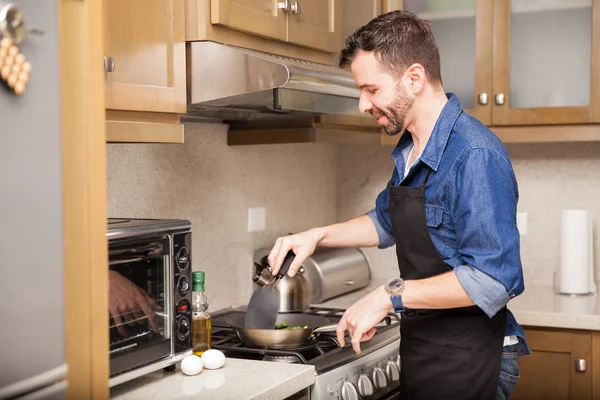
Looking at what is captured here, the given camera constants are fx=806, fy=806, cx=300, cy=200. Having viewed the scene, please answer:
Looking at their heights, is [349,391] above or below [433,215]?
below

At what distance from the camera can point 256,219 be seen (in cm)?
288

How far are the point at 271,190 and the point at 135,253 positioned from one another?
4.50ft

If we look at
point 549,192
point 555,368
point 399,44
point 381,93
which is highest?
point 399,44

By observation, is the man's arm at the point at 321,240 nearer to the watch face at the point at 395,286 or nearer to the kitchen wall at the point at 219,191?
the watch face at the point at 395,286

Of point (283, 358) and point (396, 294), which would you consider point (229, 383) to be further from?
point (396, 294)

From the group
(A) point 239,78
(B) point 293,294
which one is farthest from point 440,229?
(B) point 293,294

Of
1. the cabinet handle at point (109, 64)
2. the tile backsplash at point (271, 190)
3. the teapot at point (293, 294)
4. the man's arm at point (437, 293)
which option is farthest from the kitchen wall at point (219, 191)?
the man's arm at point (437, 293)

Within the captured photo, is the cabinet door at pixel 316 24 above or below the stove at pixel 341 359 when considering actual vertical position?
above

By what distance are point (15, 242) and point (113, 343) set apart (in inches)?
24.5

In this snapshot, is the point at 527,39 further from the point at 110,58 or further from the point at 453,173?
the point at 110,58

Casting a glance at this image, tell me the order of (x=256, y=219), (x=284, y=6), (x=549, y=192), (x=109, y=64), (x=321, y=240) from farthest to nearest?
(x=549, y=192)
(x=256, y=219)
(x=284, y=6)
(x=321, y=240)
(x=109, y=64)

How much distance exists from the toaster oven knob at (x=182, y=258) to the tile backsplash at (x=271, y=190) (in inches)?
17.4

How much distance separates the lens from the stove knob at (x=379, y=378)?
214 cm

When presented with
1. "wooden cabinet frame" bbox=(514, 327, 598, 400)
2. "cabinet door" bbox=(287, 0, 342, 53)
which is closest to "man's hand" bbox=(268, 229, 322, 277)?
"cabinet door" bbox=(287, 0, 342, 53)
